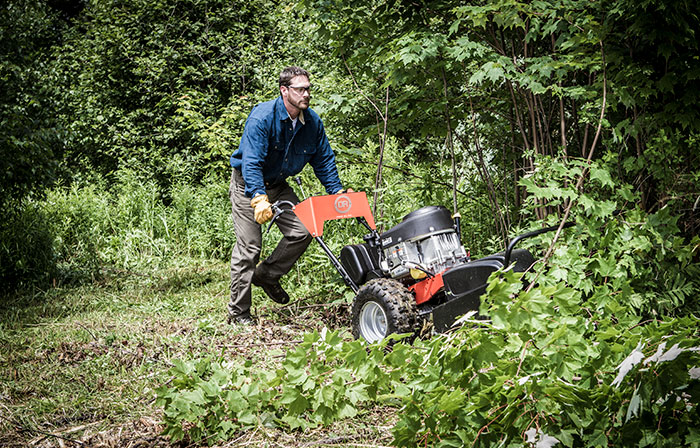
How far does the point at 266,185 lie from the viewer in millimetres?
5004

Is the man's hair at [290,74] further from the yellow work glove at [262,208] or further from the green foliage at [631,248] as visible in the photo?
the green foliage at [631,248]

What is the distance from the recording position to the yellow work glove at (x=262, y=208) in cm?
443

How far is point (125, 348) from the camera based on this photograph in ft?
14.5

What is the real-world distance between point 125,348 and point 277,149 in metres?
1.79

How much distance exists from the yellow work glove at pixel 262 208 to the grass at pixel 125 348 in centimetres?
89

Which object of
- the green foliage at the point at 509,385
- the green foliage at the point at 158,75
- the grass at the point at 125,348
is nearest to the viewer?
the green foliage at the point at 509,385

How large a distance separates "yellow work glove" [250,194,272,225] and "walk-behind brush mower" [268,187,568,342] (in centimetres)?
8

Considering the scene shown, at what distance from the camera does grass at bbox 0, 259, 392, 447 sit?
112 inches

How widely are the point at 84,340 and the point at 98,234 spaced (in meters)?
4.50

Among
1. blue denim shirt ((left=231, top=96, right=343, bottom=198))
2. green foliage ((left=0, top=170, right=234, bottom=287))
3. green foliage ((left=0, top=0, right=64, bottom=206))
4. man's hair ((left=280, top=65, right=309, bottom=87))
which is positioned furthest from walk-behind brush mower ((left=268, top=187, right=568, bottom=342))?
green foliage ((left=0, top=170, right=234, bottom=287))

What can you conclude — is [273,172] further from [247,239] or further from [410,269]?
[410,269]

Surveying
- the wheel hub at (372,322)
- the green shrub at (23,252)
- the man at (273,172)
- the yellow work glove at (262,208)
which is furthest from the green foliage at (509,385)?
the green shrub at (23,252)

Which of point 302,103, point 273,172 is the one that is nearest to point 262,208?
point 273,172

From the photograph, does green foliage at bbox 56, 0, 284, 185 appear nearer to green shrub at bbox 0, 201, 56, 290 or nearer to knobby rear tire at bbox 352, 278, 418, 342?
green shrub at bbox 0, 201, 56, 290
